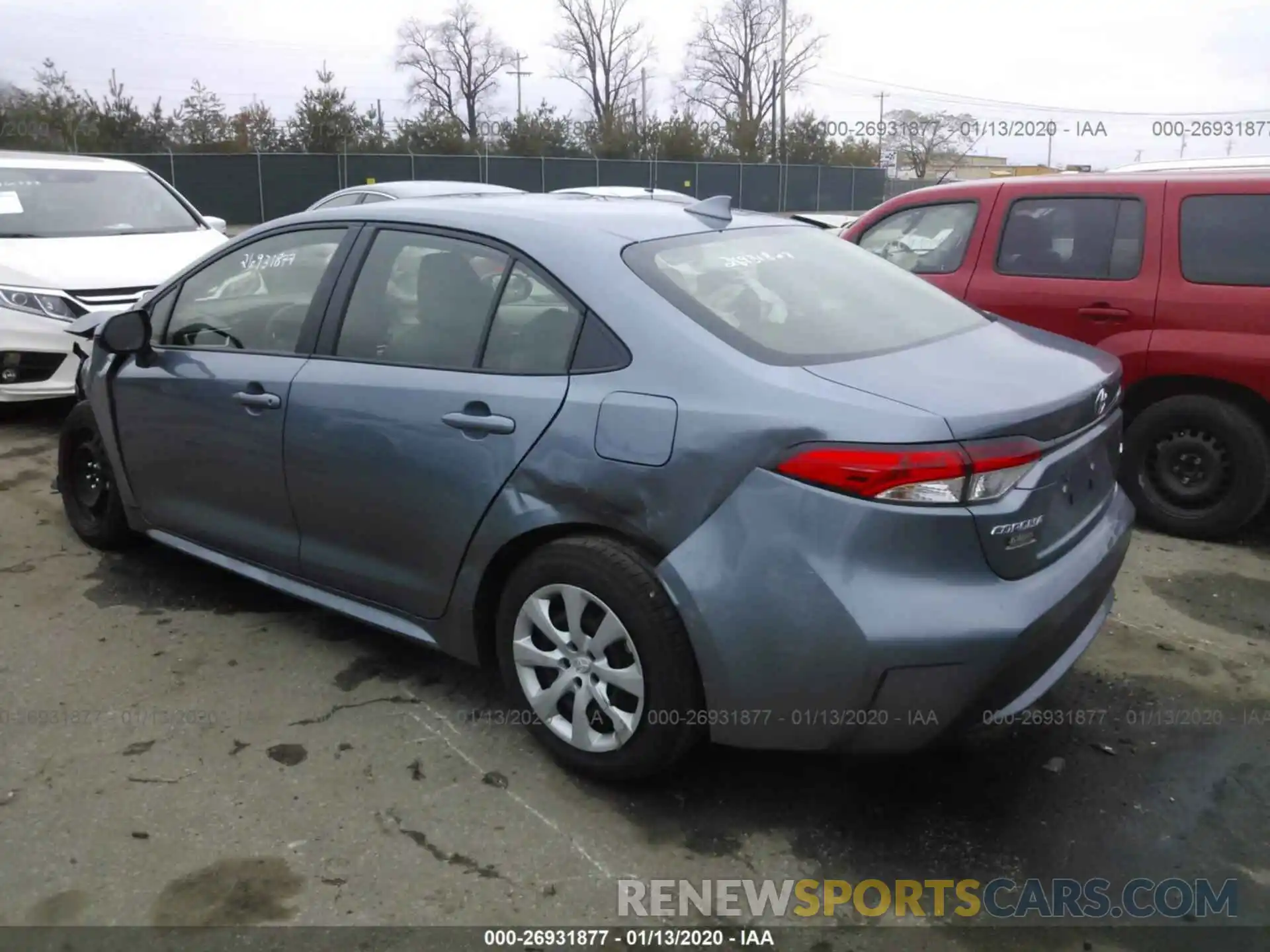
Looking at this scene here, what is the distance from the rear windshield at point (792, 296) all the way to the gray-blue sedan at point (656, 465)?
0.04ft

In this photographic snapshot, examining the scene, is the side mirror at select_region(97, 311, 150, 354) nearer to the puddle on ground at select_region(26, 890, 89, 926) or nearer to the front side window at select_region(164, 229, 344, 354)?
the front side window at select_region(164, 229, 344, 354)

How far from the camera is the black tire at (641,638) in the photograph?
2.68 metres

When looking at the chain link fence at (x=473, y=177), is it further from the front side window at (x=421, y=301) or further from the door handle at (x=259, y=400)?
the front side window at (x=421, y=301)

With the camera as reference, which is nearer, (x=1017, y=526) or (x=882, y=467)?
(x=882, y=467)

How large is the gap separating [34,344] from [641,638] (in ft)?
18.2

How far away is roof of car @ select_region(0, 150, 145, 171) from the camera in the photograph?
8.02 metres

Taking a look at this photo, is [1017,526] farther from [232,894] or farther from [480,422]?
[232,894]

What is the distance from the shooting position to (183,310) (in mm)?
4082

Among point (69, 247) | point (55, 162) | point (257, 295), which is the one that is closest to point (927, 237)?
point (257, 295)

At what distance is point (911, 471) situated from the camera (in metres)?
2.42

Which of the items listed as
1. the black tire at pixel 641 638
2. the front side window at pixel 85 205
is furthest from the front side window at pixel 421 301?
the front side window at pixel 85 205

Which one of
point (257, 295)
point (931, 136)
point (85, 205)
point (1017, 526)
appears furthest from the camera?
point (931, 136)

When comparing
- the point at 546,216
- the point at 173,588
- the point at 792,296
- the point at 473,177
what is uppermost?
the point at 473,177

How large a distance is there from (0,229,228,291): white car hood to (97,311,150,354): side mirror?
3221 mm
